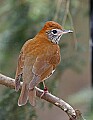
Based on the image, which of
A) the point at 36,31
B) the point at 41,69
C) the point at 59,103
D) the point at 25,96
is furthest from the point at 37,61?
the point at 36,31

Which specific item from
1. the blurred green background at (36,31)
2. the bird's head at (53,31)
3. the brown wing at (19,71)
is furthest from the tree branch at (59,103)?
the blurred green background at (36,31)

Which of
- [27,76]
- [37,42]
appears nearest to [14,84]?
[27,76]

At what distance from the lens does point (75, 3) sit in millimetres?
4926

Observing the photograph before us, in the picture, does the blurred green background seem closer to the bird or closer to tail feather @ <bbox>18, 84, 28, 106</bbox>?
the bird

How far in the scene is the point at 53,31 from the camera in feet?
12.0

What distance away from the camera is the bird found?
3.25m

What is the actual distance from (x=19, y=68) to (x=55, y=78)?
47.4 inches

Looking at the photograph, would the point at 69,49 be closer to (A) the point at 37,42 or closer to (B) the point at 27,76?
(A) the point at 37,42

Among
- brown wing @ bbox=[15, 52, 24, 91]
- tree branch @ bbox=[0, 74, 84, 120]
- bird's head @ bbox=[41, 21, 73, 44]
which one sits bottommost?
tree branch @ bbox=[0, 74, 84, 120]

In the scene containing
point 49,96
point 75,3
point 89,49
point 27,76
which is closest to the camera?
point 49,96

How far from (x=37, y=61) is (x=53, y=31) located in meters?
0.33

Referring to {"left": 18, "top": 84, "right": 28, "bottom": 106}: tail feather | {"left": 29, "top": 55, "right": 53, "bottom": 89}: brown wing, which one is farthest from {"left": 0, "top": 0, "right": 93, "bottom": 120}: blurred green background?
{"left": 18, "top": 84, "right": 28, "bottom": 106}: tail feather

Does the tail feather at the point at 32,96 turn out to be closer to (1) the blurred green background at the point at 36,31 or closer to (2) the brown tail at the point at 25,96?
(2) the brown tail at the point at 25,96

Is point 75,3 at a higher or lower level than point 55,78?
higher
